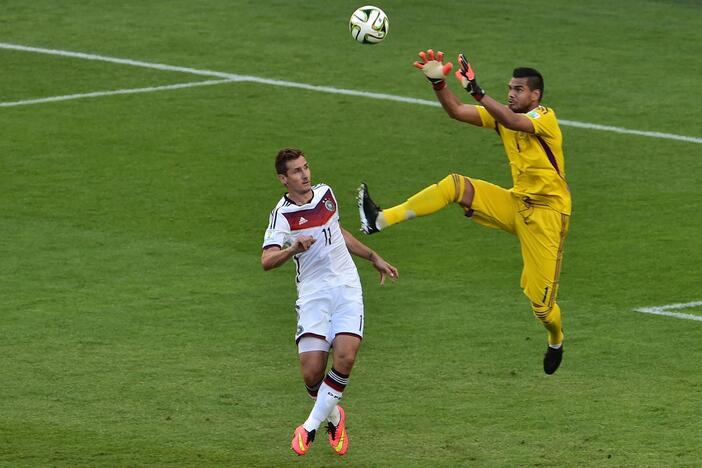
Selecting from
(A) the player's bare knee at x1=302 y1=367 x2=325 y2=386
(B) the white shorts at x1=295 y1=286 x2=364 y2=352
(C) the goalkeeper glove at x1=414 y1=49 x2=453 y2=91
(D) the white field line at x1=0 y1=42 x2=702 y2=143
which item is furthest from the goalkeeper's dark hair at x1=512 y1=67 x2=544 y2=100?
(D) the white field line at x1=0 y1=42 x2=702 y2=143

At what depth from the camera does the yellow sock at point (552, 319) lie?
47.3 ft

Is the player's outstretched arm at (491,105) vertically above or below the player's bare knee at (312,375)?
above

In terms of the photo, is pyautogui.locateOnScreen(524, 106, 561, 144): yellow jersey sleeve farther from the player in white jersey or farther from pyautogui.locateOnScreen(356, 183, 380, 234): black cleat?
the player in white jersey

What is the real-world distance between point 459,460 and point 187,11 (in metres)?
20.1

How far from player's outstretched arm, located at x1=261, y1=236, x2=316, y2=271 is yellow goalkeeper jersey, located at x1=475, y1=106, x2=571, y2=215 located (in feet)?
8.99

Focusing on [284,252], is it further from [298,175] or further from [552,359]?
[552,359]

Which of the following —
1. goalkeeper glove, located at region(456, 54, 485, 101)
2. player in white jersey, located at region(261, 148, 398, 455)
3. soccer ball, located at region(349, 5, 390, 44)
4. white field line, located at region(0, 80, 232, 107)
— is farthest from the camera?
white field line, located at region(0, 80, 232, 107)

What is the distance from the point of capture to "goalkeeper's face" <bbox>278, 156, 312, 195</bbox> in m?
12.6

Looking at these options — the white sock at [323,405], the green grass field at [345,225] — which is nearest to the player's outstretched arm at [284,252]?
the white sock at [323,405]

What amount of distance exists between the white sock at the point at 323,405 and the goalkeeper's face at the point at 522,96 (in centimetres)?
310

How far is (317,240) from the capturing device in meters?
12.7

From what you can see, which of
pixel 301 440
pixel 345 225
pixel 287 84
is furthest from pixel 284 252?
pixel 287 84

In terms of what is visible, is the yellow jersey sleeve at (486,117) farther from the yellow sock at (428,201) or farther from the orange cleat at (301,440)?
the orange cleat at (301,440)

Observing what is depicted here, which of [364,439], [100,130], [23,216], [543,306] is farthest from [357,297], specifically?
[100,130]
